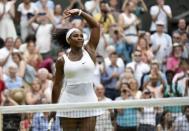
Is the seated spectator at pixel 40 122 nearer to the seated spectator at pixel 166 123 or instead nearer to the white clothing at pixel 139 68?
the seated spectator at pixel 166 123

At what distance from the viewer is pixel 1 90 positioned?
16.7m

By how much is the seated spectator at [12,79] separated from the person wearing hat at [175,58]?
333 cm

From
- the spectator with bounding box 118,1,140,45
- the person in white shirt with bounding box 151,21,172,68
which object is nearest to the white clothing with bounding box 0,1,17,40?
the spectator with bounding box 118,1,140,45

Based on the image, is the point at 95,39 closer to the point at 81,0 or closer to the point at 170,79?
the point at 170,79

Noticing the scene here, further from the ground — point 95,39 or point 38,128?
point 95,39

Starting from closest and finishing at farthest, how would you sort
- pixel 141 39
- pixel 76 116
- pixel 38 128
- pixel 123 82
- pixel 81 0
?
pixel 76 116 → pixel 38 128 → pixel 123 82 → pixel 141 39 → pixel 81 0

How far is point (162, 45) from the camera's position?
19750mm

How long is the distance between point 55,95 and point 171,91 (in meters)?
6.39

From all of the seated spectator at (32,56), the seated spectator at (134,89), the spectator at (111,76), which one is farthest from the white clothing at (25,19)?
the seated spectator at (134,89)

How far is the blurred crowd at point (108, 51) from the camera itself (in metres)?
16.8

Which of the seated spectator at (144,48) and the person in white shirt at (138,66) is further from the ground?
the seated spectator at (144,48)

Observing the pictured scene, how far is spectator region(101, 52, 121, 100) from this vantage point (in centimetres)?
1766

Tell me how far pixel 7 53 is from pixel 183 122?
23.4 feet

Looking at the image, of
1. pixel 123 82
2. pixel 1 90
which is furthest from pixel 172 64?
pixel 1 90
